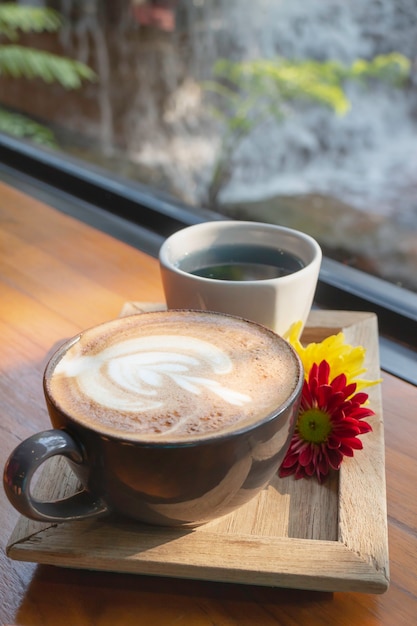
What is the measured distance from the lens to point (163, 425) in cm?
35

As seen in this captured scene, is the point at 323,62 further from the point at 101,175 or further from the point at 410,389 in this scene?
the point at 410,389

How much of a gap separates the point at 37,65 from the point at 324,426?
8.09 ft

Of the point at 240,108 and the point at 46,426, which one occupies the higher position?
the point at 46,426

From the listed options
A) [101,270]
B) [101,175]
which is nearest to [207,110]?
[101,175]

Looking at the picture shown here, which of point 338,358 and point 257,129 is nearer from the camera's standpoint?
point 338,358

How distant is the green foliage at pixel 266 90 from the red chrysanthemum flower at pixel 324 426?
2.08 metres

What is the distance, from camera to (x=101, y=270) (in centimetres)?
76

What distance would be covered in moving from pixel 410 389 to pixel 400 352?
77mm

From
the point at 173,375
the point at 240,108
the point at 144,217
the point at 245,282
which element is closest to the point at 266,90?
the point at 240,108

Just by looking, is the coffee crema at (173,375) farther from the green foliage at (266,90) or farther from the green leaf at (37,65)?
the green leaf at (37,65)

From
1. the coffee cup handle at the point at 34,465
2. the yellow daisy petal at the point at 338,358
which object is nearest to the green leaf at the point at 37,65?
the yellow daisy petal at the point at 338,358

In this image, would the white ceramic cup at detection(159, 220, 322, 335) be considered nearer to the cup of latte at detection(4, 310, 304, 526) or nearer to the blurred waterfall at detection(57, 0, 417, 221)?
the cup of latte at detection(4, 310, 304, 526)

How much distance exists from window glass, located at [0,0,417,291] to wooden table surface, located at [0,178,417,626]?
4.75 ft

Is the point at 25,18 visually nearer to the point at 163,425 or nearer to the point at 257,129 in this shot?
the point at 257,129
